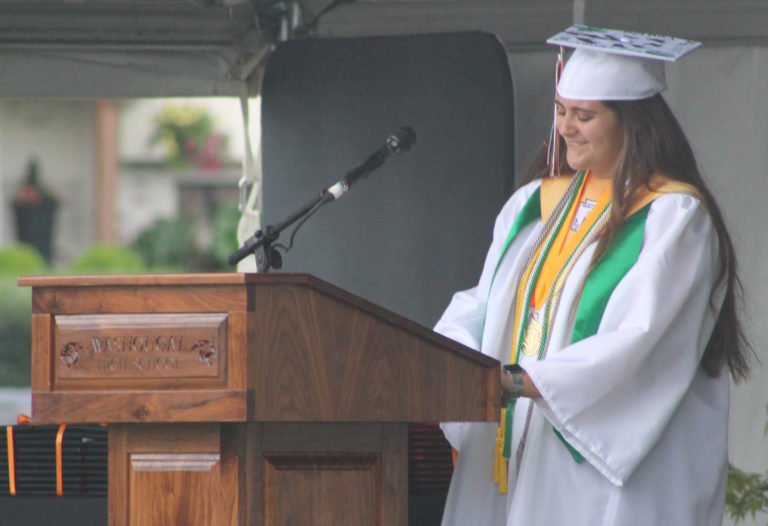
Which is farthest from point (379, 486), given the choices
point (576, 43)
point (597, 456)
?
point (576, 43)

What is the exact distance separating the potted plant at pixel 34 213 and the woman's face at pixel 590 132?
2309 centimetres

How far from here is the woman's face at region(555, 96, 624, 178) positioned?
248 centimetres

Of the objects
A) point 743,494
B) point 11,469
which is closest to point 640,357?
point 743,494

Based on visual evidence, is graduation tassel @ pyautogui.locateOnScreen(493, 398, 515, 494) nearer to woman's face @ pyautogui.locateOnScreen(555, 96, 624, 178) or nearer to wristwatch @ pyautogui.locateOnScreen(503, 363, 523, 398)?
wristwatch @ pyautogui.locateOnScreen(503, 363, 523, 398)

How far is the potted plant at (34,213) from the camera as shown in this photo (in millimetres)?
24516

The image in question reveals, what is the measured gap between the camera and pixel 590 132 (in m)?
2.48

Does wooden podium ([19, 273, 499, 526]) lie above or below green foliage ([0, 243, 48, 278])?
above

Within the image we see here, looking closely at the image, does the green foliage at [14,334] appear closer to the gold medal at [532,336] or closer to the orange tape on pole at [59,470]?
the orange tape on pole at [59,470]

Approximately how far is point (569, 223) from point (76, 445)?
1485 mm

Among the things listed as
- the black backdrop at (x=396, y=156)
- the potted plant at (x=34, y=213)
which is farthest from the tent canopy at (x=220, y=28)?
the potted plant at (x=34, y=213)

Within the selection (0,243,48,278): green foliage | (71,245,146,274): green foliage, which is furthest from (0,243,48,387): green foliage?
(71,245,146,274): green foliage

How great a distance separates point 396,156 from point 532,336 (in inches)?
68.2

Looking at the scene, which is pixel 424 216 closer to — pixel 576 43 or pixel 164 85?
pixel 164 85

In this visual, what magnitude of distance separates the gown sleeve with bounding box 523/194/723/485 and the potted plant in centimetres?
2325
